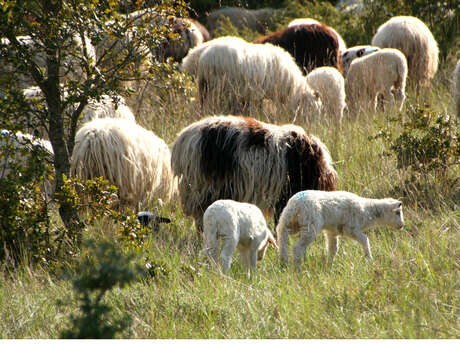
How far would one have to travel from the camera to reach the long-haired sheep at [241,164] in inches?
210

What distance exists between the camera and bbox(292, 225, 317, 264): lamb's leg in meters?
4.34

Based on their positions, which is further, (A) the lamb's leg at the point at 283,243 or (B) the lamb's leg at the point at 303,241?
(A) the lamb's leg at the point at 283,243

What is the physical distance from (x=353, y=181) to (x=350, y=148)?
2.85 feet

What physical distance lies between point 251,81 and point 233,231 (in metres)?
4.61

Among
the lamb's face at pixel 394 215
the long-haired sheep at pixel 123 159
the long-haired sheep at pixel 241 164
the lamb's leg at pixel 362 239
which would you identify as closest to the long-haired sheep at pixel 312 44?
the long-haired sheep at pixel 123 159

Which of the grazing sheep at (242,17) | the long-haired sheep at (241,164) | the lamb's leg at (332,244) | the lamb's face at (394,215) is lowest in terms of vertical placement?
the lamb's leg at (332,244)

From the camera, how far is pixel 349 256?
4.56m

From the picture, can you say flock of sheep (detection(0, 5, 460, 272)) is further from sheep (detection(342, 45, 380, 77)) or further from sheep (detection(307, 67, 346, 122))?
sheep (detection(342, 45, 380, 77))

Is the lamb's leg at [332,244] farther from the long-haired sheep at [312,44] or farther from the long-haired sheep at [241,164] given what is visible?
the long-haired sheep at [312,44]

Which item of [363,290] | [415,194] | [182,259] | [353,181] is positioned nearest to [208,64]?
[353,181]

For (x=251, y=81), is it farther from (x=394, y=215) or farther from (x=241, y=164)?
(x=394, y=215)

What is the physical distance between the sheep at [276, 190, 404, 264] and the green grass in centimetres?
14

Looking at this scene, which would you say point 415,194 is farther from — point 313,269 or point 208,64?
point 208,64

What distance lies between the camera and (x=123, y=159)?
227 inches
